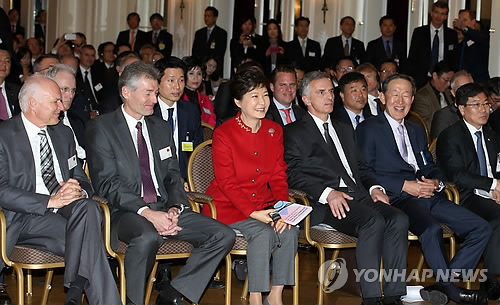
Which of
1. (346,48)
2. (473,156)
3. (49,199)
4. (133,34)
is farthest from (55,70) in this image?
(133,34)

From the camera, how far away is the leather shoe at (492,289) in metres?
4.93

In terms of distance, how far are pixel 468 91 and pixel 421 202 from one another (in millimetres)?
880

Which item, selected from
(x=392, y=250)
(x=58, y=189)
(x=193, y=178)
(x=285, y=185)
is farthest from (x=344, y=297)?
(x=58, y=189)

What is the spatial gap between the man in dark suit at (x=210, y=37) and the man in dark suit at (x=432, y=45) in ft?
9.12

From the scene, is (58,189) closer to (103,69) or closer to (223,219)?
(223,219)

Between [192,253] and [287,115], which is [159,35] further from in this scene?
[192,253]

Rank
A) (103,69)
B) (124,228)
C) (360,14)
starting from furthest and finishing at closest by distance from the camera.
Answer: (360,14) → (103,69) → (124,228)

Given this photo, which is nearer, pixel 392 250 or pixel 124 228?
pixel 124 228

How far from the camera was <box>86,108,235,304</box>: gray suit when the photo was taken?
404cm

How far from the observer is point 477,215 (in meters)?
4.97

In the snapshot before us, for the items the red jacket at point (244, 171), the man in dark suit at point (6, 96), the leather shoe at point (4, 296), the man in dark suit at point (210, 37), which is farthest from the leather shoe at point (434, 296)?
the man in dark suit at point (210, 37)

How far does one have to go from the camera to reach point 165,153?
178 inches

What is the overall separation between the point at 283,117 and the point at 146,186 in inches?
72.0

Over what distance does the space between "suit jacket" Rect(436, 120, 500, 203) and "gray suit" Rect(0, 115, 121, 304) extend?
96.5 inches
